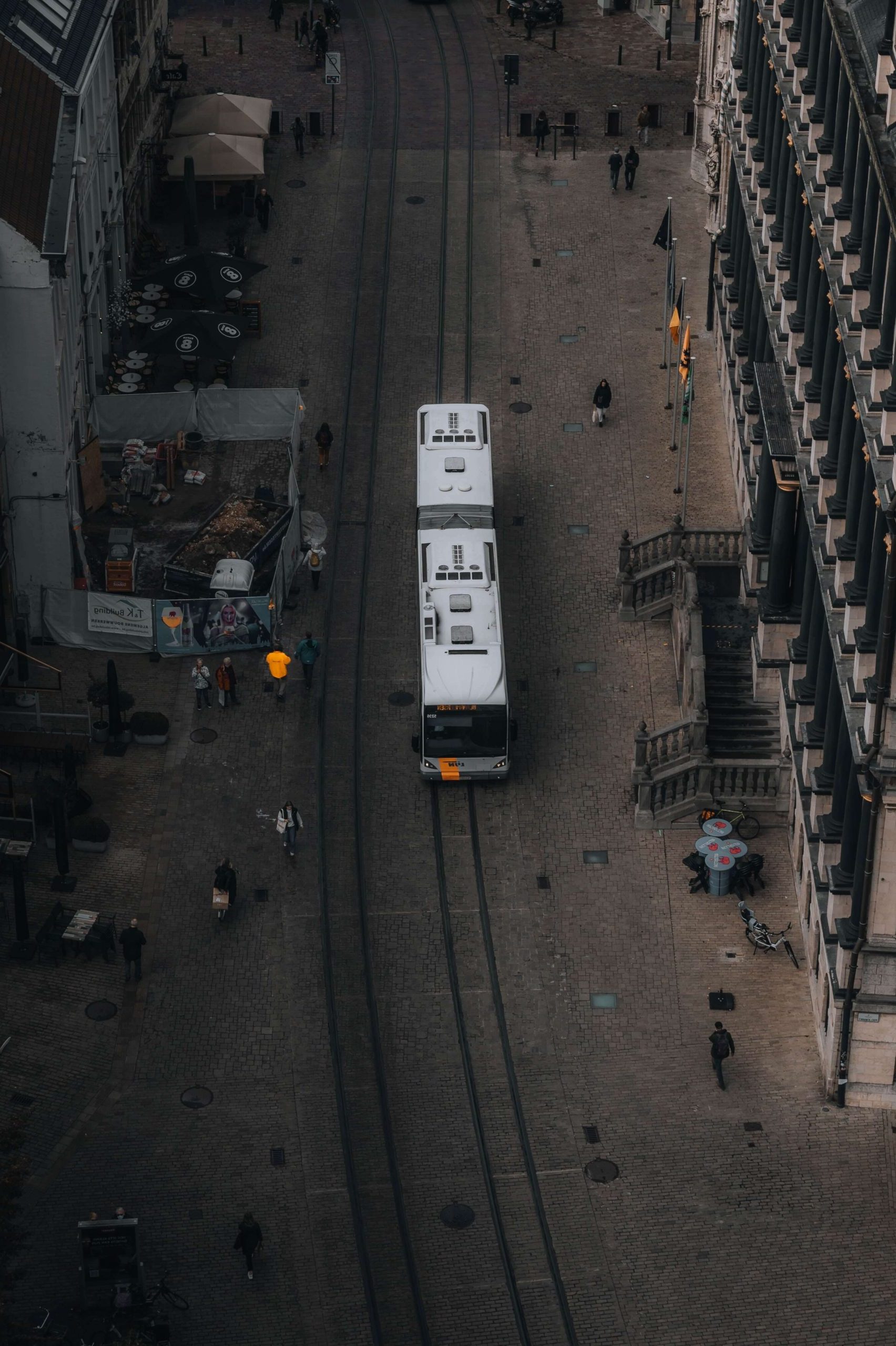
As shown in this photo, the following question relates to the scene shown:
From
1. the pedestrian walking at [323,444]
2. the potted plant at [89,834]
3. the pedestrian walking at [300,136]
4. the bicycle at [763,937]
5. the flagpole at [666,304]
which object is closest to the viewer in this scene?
the bicycle at [763,937]

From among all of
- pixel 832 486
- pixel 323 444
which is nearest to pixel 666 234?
pixel 323 444

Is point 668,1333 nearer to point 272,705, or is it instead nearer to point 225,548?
point 272,705

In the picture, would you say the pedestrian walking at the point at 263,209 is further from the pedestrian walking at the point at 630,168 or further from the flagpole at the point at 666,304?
the flagpole at the point at 666,304

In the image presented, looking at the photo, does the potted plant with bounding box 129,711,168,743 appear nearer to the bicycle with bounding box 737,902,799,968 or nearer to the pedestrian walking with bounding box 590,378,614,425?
the bicycle with bounding box 737,902,799,968

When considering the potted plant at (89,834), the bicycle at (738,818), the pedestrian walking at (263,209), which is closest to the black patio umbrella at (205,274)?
the pedestrian walking at (263,209)

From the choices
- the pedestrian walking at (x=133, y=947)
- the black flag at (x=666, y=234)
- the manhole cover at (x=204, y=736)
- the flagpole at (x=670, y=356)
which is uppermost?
the black flag at (x=666, y=234)

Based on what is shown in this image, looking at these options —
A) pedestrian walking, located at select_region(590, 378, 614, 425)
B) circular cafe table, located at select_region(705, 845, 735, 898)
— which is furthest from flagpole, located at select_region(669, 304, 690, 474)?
circular cafe table, located at select_region(705, 845, 735, 898)

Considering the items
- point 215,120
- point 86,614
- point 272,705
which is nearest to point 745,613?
point 272,705
